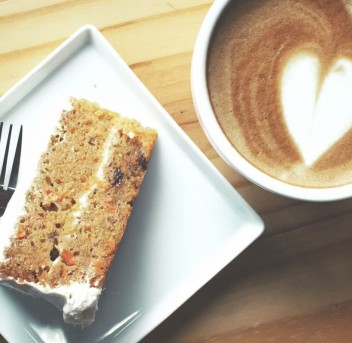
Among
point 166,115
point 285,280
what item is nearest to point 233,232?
point 285,280

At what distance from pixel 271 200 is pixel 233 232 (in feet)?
0.49

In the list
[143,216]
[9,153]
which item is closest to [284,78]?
[143,216]

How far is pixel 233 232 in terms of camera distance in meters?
1.61

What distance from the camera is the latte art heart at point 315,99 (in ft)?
4.33

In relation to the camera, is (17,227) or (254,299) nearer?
(17,227)

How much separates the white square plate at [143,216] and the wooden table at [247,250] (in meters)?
0.06

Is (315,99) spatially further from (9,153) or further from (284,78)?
(9,153)

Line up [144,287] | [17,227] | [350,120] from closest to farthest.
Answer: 1. [350,120]
2. [17,227]
3. [144,287]

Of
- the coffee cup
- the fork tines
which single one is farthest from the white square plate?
the coffee cup

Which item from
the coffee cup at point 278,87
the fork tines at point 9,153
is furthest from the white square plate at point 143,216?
→ the coffee cup at point 278,87

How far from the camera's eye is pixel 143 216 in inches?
63.0

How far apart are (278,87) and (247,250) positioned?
0.55 m

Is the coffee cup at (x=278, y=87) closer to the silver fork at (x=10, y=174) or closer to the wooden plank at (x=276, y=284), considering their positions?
the wooden plank at (x=276, y=284)

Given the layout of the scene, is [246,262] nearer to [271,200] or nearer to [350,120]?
[271,200]
